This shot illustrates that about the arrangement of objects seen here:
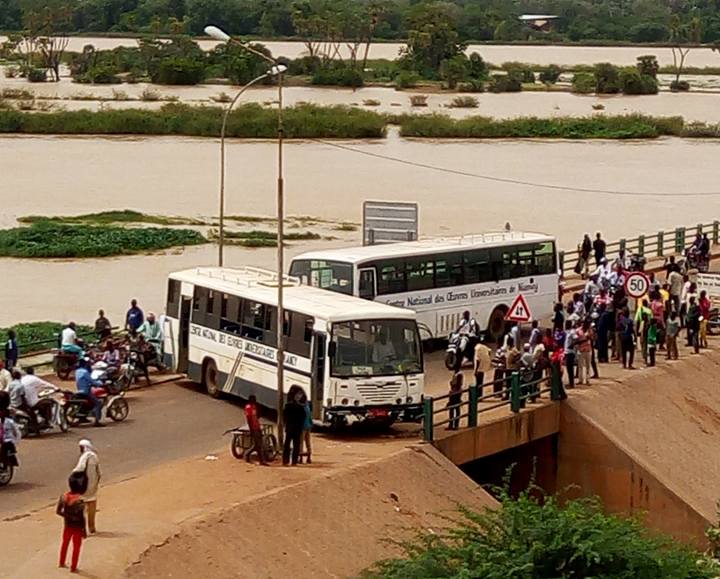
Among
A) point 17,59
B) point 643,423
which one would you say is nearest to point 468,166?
point 643,423

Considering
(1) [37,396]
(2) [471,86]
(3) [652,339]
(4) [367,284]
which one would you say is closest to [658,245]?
(3) [652,339]

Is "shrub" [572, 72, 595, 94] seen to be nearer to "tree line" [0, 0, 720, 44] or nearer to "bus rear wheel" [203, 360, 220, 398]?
"tree line" [0, 0, 720, 44]

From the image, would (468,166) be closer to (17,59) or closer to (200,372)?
(200,372)

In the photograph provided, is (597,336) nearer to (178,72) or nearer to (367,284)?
(367,284)

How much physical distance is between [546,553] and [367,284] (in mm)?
10833

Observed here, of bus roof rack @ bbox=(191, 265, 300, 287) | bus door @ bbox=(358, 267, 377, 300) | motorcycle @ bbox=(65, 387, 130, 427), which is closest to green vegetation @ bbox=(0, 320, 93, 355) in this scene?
bus roof rack @ bbox=(191, 265, 300, 287)

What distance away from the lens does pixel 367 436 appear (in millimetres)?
20281

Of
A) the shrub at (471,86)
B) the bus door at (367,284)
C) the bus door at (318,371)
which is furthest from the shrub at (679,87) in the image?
the bus door at (318,371)

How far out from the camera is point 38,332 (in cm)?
3006

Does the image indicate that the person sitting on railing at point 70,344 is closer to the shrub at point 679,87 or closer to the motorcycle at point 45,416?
the motorcycle at point 45,416

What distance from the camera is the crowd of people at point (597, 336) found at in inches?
884

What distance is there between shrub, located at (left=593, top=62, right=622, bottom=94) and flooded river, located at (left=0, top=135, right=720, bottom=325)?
27981 mm

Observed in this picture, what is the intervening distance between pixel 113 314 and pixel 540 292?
34.8ft

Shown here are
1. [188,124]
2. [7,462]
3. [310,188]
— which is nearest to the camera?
[7,462]
